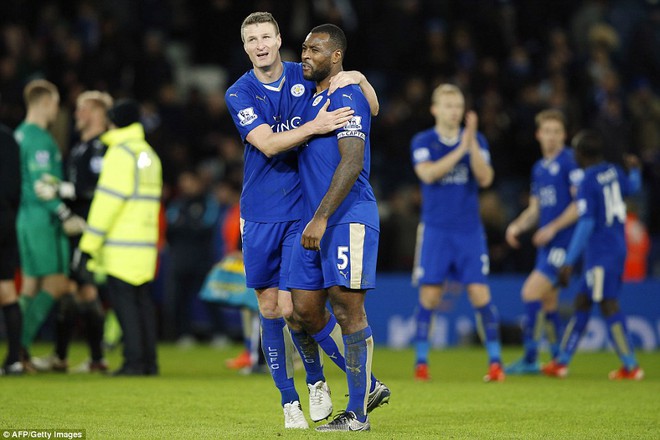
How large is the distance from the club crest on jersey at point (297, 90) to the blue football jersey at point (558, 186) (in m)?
5.35

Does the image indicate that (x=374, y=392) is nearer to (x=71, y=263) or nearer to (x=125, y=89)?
(x=71, y=263)

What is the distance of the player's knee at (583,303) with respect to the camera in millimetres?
11336

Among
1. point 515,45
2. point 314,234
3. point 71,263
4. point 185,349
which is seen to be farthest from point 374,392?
point 515,45

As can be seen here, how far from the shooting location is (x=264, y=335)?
23.6ft

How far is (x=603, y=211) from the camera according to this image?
1118cm

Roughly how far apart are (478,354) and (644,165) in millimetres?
5667

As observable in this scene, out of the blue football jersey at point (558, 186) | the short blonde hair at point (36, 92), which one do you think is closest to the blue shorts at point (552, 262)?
the blue football jersey at point (558, 186)

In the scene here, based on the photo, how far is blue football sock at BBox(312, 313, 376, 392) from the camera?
23.3ft

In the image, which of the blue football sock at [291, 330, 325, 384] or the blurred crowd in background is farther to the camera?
the blurred crowd in background

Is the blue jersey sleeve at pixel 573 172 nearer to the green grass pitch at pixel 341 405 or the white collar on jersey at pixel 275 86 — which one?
the green grass pitch at pixel 341 405

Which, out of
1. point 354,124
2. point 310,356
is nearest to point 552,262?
point 310,356

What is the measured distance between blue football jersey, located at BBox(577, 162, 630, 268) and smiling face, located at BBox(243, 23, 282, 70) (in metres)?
4.99

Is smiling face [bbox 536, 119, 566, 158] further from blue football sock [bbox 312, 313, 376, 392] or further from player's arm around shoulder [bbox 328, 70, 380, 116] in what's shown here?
blue football sock [bbox 312, 313, 376, 392]

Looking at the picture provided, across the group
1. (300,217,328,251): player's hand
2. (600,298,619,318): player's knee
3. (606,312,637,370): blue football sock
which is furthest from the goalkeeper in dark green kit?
Result: (606,312,637,370): blue football sock
